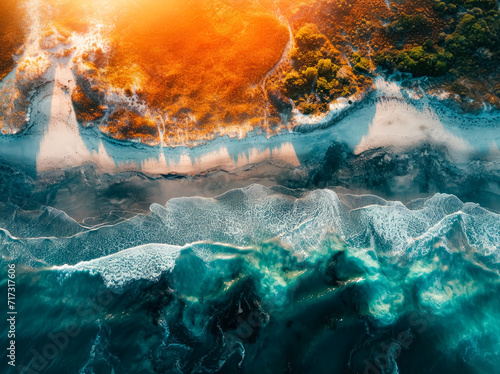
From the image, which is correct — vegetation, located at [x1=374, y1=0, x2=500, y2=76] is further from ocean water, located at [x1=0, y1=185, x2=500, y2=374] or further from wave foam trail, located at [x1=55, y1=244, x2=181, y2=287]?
wave foam trail, located at [x1=55, y1=244, x2=181, y2=287]

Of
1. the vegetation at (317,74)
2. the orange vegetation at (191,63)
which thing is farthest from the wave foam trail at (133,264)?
the vegetation at (317,74)

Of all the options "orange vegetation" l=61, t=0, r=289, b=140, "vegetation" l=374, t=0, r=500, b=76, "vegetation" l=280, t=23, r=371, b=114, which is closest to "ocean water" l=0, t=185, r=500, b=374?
"orange vegetation" l=61, t=0, r=289, b=140

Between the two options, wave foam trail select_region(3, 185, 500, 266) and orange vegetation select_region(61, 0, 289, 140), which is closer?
wave foam trail select_region(3, 185, 500, 266)

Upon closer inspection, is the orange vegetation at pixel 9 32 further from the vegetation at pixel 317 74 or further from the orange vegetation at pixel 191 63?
the vegetation at pixel 317 74

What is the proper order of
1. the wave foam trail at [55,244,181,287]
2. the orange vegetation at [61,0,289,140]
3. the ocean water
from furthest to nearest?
the orange vegetation at [61,0,289,140], the wave foam trail at [55,244,181,287], the ocean water

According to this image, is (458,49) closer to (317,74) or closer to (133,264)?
(317,74)

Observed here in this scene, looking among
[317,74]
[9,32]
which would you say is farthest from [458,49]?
[9,32]

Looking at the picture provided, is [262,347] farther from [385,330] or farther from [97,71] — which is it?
[97,71]

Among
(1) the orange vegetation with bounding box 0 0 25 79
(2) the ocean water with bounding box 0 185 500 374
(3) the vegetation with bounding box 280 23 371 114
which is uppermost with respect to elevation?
(1) the orange vegetation with bounding box 0 0 25 79
